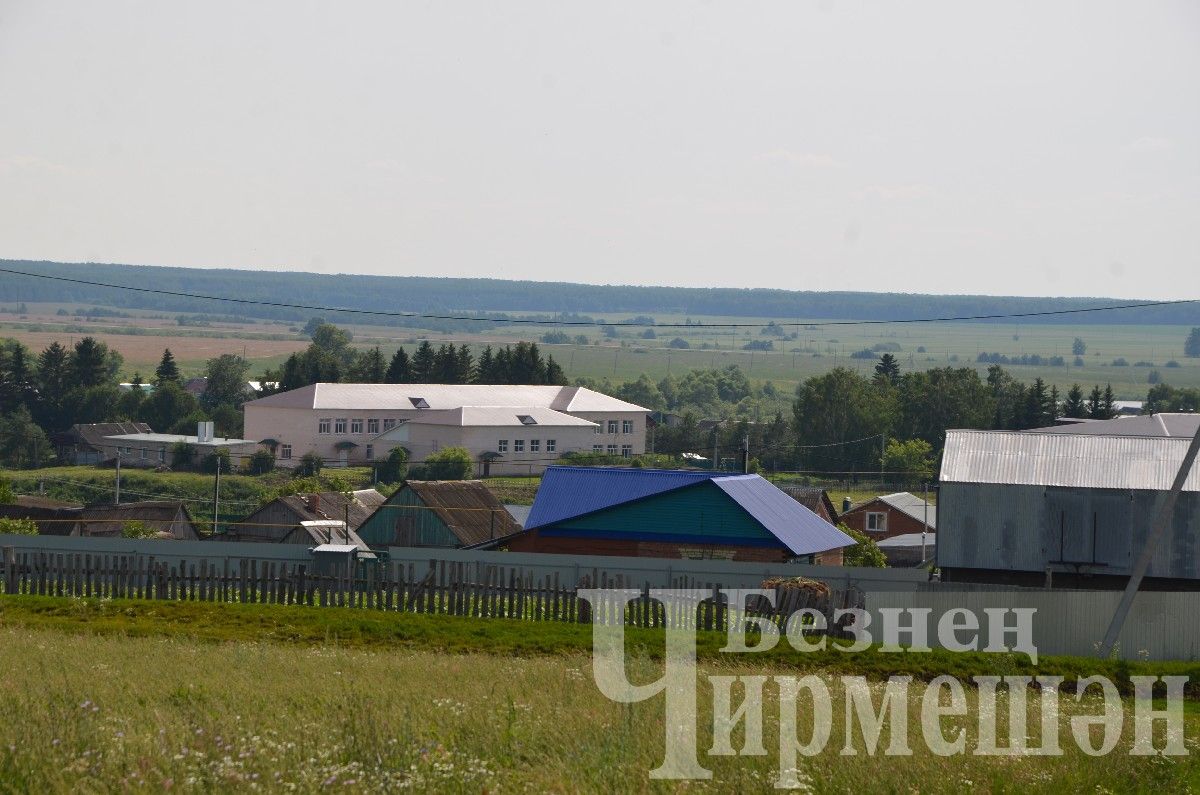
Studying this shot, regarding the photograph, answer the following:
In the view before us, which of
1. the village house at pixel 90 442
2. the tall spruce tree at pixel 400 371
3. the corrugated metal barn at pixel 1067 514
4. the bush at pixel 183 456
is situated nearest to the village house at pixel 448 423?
the bush at pixel 183 456

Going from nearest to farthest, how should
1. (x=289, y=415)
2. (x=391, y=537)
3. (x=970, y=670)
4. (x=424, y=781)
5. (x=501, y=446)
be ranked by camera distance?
(x=424, y=781), (x=970, y=670), (x=391, y=537), (x=501, y=446), (x=289, y=415)

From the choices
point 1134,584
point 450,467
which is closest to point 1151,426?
point 1134,584

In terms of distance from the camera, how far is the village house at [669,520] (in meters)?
34.0

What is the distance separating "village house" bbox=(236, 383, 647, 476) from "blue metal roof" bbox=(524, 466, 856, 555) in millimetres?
56961

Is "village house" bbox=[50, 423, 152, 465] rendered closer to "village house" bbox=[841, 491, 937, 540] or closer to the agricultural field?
"village house" bbox=[841, 491, 937, 540]

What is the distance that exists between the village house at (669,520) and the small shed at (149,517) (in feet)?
74.0

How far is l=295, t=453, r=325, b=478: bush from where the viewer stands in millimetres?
91794

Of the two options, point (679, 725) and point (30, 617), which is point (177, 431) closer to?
point (30, 617)

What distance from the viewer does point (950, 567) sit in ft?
105

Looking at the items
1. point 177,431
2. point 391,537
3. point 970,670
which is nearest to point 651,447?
point 177,431

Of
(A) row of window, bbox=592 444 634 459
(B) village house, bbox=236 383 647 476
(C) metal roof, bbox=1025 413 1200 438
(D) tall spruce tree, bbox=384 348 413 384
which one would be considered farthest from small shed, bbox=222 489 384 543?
(D) tall spruce tree, bbox=384 348 413 384

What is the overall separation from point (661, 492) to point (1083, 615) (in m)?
12.5

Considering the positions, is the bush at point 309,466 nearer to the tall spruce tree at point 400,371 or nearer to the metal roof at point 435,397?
the metal roof at point 435,397

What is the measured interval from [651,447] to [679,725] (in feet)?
342
